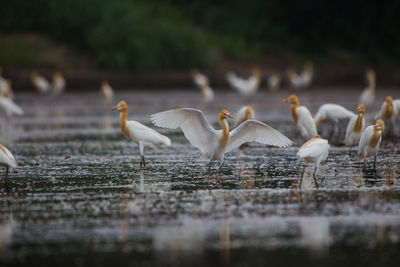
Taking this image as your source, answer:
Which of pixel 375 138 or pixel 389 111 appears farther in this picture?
pixel 389 111

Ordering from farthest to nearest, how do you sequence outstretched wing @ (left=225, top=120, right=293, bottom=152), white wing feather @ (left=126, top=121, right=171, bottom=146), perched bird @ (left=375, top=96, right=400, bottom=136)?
perched bird @ (left=375, top=96, right=400, bottom=136), white wing feather @ (left=126, top=121, right=171, bottom=146), outstretched wing @ (left=225, top=120, right=293, bottom=152)

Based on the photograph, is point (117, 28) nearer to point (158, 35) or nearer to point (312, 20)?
point (158, 35)

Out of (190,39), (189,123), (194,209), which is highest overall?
(190,39)

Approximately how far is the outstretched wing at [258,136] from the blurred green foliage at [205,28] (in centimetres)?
2814

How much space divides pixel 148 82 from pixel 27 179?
1165 inches

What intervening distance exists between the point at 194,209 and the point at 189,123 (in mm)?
3327

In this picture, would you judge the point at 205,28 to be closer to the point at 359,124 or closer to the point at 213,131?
the point at 359,124

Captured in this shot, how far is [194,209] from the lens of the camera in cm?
852

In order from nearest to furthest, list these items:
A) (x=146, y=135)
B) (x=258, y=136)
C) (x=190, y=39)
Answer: (x=258, y=136)
(x=146, y=135)
(x=190, y=39)

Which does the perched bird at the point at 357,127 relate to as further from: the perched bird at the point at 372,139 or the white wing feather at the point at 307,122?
the perched bird at the point at 372,139

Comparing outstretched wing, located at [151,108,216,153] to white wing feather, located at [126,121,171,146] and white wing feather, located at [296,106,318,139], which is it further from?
white wing feather, located at [296,106,318,139]

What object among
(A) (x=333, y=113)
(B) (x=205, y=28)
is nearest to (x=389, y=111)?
(A) (x=333, y=113)

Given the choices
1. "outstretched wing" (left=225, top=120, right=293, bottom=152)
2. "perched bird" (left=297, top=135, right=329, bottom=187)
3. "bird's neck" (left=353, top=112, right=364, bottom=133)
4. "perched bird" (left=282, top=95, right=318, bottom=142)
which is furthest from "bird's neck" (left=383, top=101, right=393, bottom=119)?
"perched bird" (left=297, top=135, right=329, bottom=187)

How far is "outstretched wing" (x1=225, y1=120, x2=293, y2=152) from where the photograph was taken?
38.4ft
